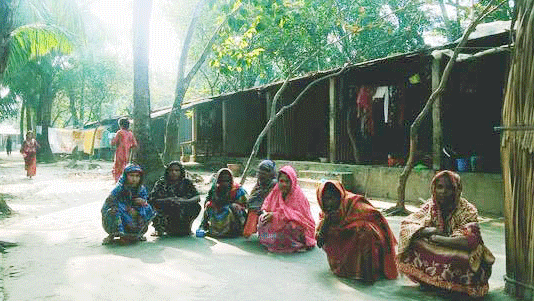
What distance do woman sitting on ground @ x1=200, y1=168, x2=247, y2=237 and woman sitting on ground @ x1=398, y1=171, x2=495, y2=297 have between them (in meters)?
2.50

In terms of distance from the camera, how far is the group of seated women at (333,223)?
11.1 feet

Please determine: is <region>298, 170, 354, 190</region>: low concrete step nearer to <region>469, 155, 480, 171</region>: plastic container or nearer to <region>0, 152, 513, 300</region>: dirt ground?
<region>469, 155, 480, 171</region>: plastic container

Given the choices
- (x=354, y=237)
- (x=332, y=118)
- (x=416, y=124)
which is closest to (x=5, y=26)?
(x=354, y=237)

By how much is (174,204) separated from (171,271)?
164cm

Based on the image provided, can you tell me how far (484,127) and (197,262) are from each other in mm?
7084

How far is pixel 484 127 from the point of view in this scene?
9172 millimetres

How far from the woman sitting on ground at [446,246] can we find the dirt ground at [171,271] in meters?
0.19

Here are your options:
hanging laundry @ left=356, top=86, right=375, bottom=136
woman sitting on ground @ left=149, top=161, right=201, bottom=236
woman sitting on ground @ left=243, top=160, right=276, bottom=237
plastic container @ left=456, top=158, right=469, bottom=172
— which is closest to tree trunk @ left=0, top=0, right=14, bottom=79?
woman sitting on ground @ left=149, top=161, right=201, bottom=236

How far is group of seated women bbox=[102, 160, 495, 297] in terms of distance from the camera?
337 centimetres

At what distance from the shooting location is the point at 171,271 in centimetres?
419

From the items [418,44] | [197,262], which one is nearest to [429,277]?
[197,262]

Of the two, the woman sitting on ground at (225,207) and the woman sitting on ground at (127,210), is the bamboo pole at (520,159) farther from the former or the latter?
the woman sitting on ground at (127,210)

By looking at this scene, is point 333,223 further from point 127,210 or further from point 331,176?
point 331,176

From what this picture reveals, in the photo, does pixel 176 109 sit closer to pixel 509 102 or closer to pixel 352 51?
pixel 509 102
